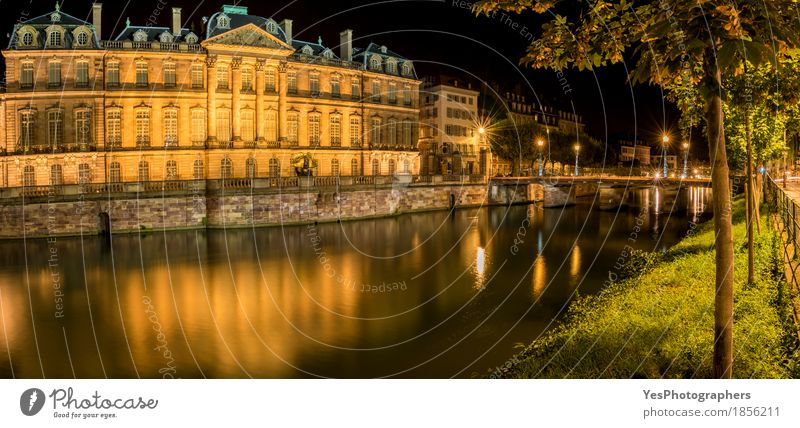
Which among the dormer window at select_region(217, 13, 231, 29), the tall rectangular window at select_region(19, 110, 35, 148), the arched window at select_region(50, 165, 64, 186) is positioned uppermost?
the dormer window at select_region(217, 13, 231, 29)

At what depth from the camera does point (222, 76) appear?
51.7 metres

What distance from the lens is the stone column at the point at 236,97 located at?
51.6 metres

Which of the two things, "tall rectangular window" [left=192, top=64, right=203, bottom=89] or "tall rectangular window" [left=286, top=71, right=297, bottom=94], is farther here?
"tall rectangular window" [left=286, top=71, right=297, bottom=94]

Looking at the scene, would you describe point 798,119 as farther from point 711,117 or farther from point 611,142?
point 611,142

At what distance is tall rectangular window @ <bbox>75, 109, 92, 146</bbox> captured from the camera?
48844mm

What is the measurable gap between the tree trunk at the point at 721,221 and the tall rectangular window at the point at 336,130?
53.6 metres

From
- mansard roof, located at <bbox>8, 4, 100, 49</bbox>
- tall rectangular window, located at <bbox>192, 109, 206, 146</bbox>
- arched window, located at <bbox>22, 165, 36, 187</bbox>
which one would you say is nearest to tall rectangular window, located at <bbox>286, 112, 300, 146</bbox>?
tall rectangular window, located at <bbox>192, 109, 206, 146</bbox>

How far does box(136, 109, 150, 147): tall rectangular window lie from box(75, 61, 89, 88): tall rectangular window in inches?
170

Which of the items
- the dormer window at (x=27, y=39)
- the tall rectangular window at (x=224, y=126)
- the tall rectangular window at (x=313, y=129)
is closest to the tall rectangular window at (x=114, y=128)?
the dormer window at (x=27, y=39)

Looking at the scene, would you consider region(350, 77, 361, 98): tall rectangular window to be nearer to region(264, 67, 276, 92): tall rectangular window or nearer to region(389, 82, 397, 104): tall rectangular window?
region(389, 82, 397, 104): tall rectangular window

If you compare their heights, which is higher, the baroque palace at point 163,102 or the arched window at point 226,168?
the baroque palace at point 163,102

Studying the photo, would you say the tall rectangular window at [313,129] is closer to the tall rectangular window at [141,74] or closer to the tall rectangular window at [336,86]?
the tall rectangular window at [336,86]
